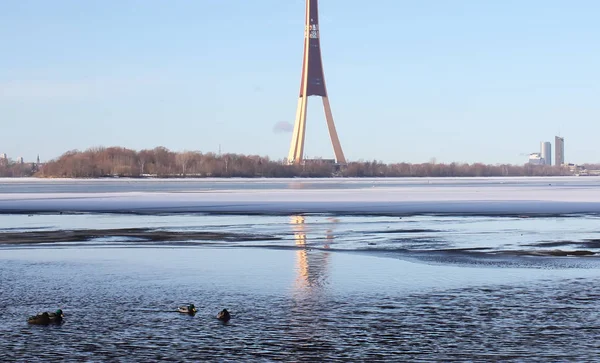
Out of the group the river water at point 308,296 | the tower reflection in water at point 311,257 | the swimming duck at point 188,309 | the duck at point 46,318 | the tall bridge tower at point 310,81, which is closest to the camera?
the river water at point 308,296

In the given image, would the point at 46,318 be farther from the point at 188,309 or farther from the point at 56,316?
the point at 188,309

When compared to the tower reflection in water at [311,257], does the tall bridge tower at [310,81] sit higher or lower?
higher

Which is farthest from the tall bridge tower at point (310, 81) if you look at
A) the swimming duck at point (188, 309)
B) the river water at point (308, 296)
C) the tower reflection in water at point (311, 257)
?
the swimming duck at point (188, 309)

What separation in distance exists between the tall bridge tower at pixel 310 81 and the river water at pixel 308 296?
357 feet

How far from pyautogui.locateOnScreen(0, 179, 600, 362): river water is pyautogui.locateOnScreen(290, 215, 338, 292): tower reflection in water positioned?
42 millimetres

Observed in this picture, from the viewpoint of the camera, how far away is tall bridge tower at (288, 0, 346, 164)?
132 metres

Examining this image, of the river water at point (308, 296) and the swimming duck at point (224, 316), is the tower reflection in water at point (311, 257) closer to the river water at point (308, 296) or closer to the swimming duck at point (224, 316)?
the river water at point (308, 296)

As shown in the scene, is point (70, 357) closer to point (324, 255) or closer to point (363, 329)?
point (363, 329)

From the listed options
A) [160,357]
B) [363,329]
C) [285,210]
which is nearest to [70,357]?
[160,357]

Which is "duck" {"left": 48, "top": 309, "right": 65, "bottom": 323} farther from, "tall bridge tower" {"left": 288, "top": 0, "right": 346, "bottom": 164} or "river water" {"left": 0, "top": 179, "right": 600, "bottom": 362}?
"tall bridge tower" {"left": 288, "top": 0, "right": 346, "bottom": 164}

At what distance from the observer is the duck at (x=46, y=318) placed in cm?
1097

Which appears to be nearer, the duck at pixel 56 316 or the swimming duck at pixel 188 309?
the duck at pixel 56 316

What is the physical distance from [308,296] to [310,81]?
12065 centimetres

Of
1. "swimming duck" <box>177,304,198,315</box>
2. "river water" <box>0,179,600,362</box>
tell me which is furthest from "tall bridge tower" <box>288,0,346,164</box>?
"swimming duck" <box>177,304,198,315</box>
